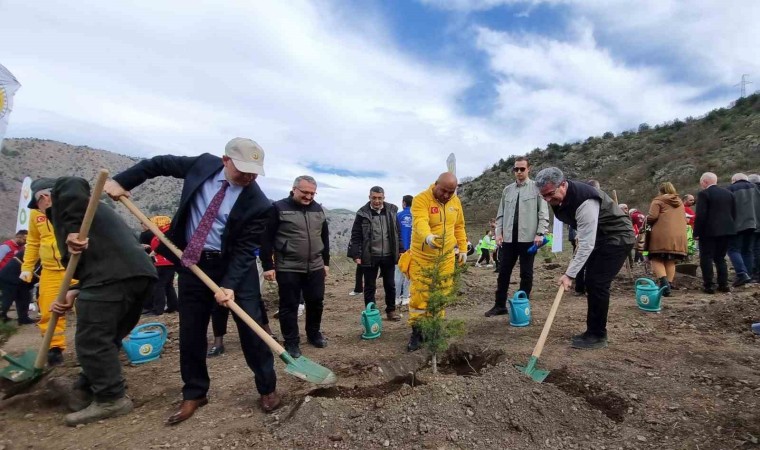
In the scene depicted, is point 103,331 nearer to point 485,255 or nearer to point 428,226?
point 428,226

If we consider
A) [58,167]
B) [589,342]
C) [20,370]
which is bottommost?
[20,370]

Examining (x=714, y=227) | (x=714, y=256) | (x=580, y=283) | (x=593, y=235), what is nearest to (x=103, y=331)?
(x=593, y=235)

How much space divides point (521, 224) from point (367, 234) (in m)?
2.11

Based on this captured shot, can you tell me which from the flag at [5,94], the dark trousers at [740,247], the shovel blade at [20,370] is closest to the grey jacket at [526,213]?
the dark trousers at [740,247]

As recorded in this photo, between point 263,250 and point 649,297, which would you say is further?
point 649,297

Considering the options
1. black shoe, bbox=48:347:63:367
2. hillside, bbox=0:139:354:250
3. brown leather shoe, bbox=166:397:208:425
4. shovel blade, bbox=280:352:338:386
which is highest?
hillside, bbox=0:139:354:250

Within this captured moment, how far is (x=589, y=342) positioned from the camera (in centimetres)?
424

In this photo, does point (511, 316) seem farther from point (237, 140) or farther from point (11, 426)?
point (11, 426)

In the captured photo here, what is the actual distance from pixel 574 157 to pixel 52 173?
60.2 meters

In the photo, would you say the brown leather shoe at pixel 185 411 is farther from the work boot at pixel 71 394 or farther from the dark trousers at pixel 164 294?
the dark trousers at pixel 164 294

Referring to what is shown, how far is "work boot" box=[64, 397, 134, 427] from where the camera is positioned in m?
3.03

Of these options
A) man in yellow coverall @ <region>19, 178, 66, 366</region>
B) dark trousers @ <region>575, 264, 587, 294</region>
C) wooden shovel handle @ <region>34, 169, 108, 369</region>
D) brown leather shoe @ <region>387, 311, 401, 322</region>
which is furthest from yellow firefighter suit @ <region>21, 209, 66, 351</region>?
dark trousers @ <region>575, 264, 587, 294</region>

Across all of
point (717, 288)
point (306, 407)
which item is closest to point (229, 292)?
point (306, 407)

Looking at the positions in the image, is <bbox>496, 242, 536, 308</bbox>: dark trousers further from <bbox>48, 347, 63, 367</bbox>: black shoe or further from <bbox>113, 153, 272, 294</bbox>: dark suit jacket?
<bbox>48, 347, 63, 367</bbox>: black shoe
